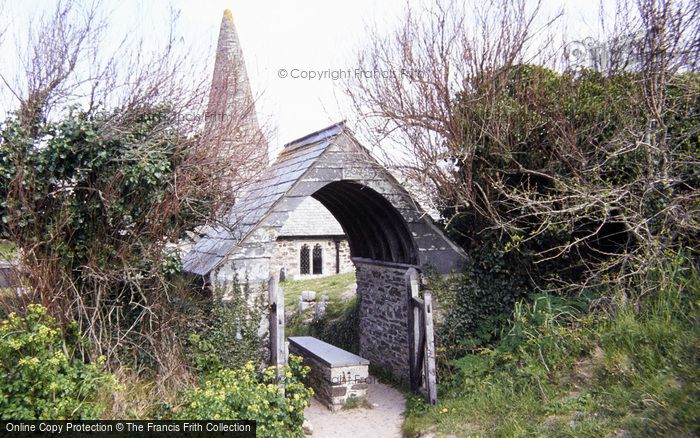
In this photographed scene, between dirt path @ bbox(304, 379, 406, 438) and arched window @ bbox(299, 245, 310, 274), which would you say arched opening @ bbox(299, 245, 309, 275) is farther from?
dirt path @ bbox(304, 379, 406, 438)

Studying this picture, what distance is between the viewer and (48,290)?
5.72 m

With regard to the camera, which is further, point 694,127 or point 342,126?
point 342,126

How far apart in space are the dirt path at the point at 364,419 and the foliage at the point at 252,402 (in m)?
0.82

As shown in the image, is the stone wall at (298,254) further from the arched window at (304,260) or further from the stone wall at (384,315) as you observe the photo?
the stone wall at (384,315)

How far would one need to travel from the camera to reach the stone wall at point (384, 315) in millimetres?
8562

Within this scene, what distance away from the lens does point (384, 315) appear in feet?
30.0

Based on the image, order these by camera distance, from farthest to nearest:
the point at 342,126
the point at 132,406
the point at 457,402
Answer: the point at 342,126 → the point at 457,402 → the point at 132,406

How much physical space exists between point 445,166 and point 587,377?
3660mm

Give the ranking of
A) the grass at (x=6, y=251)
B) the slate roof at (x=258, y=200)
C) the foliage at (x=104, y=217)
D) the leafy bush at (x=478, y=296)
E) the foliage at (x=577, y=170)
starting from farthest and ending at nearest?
the leafy bush at (x=478, y=296)
the slate roof at (x=258, y=200)
the foliage at (x=577, y=170)
the grass at (x=6, y=251)
the foliage at (x=104, y=217)

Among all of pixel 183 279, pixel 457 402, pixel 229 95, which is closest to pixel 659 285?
pixel 457 402

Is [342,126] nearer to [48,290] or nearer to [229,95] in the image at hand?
[229,95]

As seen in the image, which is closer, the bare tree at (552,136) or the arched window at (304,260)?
the bare tree at (552,136)

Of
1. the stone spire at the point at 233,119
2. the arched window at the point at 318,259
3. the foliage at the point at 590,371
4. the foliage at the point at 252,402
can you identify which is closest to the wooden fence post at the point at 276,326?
the foliage at the point at 252,402

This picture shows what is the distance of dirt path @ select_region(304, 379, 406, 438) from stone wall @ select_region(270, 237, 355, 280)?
16197mm
